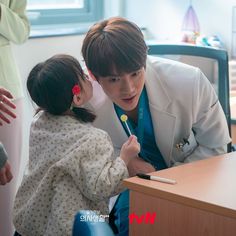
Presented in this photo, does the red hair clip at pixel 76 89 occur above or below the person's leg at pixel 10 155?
above

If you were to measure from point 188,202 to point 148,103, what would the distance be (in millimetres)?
546

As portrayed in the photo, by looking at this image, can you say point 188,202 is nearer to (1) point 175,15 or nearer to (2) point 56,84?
(2) point 56,84

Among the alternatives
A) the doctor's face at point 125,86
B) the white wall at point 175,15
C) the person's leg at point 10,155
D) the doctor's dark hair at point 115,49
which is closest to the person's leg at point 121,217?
the doctor's face at point 125,86

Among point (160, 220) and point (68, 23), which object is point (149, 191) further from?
point (68, 23)

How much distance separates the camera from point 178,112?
1.70m

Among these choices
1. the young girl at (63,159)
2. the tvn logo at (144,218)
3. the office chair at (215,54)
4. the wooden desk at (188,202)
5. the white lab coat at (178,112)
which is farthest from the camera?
the office chair at (215,54)

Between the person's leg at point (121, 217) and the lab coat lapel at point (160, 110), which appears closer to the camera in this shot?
the person's leg at point (121, 217)

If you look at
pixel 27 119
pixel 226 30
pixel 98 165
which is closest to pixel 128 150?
pixel 98 165

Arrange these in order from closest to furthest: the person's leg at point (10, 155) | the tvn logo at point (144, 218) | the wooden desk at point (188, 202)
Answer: the wooden desk at point (188, 202)
the tvn logo at point (144, 218)
the person's leg at point (10, 155)

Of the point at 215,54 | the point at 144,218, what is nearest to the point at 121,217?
the point at 144,218

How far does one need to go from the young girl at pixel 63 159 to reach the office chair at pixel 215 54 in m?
0.45

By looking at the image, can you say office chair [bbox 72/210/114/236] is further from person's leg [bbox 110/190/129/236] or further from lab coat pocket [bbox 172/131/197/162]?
lab coat pocket [bbox 172/131/197/162]

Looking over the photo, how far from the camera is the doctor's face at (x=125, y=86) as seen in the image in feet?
5.06

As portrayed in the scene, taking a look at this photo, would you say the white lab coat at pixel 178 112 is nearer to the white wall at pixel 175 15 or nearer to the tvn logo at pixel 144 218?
the tvn logo at pixel 144 218
